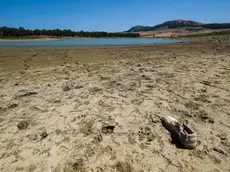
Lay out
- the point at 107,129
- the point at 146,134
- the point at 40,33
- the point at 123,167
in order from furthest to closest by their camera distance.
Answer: the point at 40,33
the point at 107,129
the point at 146,134
the point at 123,167

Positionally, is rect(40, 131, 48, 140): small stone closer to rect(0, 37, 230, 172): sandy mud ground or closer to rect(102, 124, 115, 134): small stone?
rect(0, 37, 230, 172): sandy mud ground

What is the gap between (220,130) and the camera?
11.2 ft

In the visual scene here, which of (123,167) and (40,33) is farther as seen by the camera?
(40,33)

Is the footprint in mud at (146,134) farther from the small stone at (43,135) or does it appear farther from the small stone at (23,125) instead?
the small stone at (23,125)

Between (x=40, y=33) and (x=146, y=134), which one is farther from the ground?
(x=146, y=134)

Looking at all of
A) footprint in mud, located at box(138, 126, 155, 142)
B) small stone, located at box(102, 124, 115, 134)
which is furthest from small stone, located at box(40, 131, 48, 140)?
footprint in mud, located at box(138, 126, 155, 142)

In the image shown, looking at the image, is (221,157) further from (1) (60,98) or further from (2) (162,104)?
(1) (60,98)

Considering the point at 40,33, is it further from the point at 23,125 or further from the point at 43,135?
the point at 43,135

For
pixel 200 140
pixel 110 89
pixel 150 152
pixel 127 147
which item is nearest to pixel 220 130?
pixel 200 140

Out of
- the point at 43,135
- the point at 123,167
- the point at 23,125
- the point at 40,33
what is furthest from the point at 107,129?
the point at 40,33

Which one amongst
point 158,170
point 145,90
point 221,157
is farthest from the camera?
point 145,90

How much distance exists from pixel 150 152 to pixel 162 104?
167cm

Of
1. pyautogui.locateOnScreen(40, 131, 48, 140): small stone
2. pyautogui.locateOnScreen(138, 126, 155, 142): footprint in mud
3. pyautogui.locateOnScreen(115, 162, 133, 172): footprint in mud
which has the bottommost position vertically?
pyautogui.locateOnScreen(115, 162, 133, 172): footprint in mud

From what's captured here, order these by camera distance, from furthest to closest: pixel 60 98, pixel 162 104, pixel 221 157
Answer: pixel 60 98, pixel 162 104, pixel 221 157
